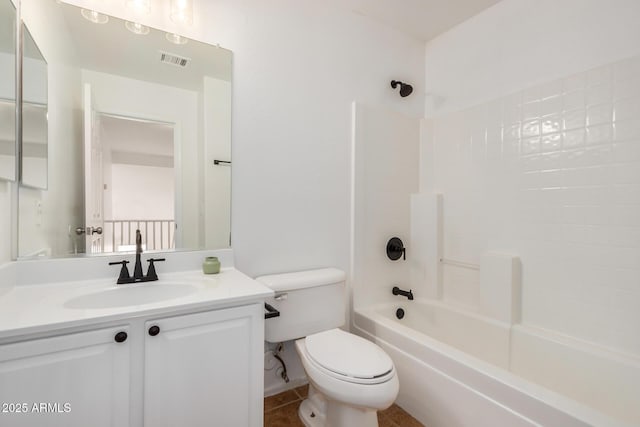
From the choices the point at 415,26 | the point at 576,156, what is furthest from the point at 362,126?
the point at 576,156

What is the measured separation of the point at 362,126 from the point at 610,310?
1.64m

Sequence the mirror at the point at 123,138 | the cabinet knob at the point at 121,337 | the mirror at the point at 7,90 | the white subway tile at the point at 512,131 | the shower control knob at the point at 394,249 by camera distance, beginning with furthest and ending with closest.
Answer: the shower control knob at the point at 394,249, the white subway tile at the point at 512,131, the mirror at the point at 123,138, the mirror at the point at 7,90, the cabinet knob at the point at 121,337

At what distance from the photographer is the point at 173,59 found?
4.91 ft

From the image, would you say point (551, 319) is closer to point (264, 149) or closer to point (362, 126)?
point (362, 126)

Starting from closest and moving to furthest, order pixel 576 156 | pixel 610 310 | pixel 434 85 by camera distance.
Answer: pixel 610 310, pixel 576 156, pixel 434 85

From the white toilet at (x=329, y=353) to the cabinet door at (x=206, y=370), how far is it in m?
0.30

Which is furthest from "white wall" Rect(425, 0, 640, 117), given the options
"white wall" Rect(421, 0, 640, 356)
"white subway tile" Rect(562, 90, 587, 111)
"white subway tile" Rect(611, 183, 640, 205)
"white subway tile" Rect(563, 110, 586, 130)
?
"white subway tile" Rect(611, 183, 640, 205)

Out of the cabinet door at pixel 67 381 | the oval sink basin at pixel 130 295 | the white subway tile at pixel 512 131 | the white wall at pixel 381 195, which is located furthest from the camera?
the white wall at pixel 381 195

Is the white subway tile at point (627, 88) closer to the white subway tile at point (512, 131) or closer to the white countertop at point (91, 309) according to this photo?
the white subway tile at point (512, 131)

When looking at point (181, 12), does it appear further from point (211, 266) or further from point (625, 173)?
point (625, 173)

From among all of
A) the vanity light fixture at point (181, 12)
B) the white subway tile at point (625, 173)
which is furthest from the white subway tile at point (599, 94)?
the vanity light fixture at point (181, 12)

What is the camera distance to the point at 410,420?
5.17ft

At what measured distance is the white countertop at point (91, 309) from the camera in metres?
0.82

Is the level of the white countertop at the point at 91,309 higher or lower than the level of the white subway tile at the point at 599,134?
lower
